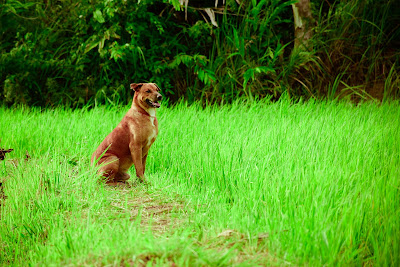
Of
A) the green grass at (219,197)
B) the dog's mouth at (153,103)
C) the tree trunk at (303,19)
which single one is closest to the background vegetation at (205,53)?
the tree trunk at (303,19)

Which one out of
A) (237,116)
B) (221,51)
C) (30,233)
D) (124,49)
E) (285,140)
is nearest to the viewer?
(30,233)

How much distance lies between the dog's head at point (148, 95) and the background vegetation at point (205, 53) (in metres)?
2.69

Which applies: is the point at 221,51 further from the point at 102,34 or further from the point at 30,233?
the point at 30,233

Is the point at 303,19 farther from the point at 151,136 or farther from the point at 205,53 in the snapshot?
the point at 151,136

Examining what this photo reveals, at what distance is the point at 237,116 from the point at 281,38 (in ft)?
8.34

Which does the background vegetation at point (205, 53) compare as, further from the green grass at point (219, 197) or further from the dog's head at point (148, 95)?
the dog's head at point (148, 95)

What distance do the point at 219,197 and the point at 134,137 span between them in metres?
0.77

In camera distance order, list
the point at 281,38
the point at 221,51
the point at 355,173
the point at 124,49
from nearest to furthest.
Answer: the point at 355,173, the point at 124,49, the point at 221,51, the point at 281,38

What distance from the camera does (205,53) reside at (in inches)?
267

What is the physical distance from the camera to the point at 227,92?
6.14 m

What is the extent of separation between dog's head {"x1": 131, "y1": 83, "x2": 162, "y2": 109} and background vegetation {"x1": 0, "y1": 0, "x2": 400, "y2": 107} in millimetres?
2688

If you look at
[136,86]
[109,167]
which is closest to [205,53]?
[136,86]

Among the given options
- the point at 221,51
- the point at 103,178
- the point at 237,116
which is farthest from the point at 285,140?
the point at 221,51

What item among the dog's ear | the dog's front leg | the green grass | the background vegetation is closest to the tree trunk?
the background vegetation
